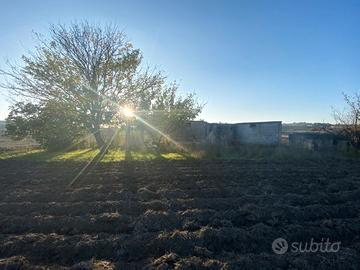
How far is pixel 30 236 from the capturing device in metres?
4.64

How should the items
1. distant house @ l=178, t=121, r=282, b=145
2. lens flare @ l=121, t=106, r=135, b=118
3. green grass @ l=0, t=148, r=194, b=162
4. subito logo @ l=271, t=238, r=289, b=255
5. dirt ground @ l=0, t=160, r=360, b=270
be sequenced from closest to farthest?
dirt ground @ l=0, t=160, r=360, b=270 < subito logo @ l=271, t=238, r=289, b=255 < green grass @ l=0, t=148, r=194, b=162 < lens flare @ l=121, t=106, r=135, b=118 < distant house @ l=178, t=121, r=282, b=145

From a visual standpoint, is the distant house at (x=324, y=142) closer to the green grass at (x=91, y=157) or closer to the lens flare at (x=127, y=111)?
the green grass at (x=91, y=157)

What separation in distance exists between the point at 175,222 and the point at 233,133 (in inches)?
895

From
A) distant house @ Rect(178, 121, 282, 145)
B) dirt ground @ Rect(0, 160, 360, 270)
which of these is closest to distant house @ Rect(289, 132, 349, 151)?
distant house @ Rect(178, 121, 282, 145)

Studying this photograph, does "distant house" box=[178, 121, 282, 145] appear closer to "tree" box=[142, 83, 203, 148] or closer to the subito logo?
"tree" box=[142, 83, 203, 148]

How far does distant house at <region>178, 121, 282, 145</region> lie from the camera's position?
24.1 metres

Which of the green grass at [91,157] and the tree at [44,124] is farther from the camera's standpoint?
the tree at [44,124]

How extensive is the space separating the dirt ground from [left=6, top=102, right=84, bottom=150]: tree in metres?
11.7

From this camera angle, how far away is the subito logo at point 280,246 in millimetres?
4154

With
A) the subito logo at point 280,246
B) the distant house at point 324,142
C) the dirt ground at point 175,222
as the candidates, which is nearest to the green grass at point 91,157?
the dirt ground at point 175,222

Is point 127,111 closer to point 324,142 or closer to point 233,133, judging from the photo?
point 233,133

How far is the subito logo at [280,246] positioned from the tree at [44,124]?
59.5 feet

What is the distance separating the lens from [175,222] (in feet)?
17.4

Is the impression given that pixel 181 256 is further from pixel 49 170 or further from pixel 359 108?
pixel 359 108
